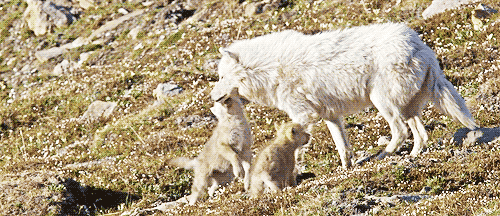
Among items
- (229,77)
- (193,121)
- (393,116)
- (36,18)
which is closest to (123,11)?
(36,18)

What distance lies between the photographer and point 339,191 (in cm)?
952

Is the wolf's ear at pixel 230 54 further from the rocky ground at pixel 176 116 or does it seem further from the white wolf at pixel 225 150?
the rocky ground at pixel 176 116

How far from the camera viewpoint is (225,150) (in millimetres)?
12398

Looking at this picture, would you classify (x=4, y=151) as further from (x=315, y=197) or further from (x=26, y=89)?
(x=315, y=197)

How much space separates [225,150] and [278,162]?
1941mm

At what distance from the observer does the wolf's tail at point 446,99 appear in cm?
1125

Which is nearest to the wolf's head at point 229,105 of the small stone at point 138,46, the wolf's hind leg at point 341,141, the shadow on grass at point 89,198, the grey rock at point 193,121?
the wolf's hind leg at point 341,141

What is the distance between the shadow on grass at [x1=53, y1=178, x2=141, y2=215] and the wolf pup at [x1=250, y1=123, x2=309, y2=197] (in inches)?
167

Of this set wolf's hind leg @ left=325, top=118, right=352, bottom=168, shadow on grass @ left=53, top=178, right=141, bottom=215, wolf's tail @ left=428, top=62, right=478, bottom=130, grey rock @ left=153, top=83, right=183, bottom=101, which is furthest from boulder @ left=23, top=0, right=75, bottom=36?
wolf's tail @ left=428, top=62, right=478, bottom=130

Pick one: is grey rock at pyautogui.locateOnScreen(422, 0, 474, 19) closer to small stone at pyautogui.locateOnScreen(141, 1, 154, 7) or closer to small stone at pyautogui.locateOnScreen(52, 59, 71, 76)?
small stone at pyautogui.locateOnScreen(141, 1, 154, 7)

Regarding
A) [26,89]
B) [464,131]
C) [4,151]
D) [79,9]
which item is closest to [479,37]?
[464,131]

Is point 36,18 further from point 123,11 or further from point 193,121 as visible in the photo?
point 193,121

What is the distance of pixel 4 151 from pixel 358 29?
14.0m

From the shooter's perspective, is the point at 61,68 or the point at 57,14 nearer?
the point at 61,68
